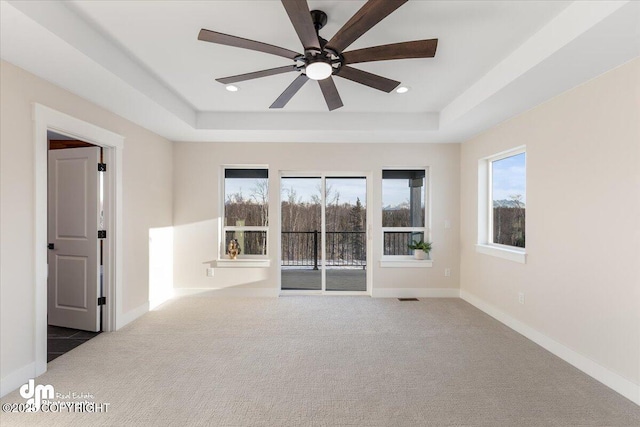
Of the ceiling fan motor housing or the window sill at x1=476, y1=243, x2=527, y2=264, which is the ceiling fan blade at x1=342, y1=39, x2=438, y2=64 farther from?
the window sill at x1=476, y1=243, x2=527, y2=264

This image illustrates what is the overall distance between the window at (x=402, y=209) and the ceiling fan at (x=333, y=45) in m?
2.79

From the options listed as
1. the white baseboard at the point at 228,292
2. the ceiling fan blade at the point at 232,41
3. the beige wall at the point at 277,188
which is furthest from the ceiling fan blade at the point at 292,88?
the white baseboard at the point at 228,292

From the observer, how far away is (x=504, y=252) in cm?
381

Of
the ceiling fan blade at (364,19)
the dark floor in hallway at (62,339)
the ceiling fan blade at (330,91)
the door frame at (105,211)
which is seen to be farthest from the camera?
the dark floor in hallway at (62,339)

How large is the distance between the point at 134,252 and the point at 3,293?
165 centimetres

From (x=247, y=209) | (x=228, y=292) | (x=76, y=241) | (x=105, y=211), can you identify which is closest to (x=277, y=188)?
(x=247, y=209)

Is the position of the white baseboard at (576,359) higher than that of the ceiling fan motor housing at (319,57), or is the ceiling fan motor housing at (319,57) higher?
the ceiling fan motor housing at (319,57)

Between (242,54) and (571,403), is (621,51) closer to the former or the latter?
(571,403)

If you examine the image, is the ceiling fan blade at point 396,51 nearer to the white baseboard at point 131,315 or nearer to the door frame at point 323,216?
the door frame at point 323,216

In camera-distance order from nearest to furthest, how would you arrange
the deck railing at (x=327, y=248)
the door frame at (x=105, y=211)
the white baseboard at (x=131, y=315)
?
the door frame at (x=105, y=211) < the white baseboard at (x=131, y=315) < the deck railing at (x=327, y=248)

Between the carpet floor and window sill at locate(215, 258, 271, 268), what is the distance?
115cm

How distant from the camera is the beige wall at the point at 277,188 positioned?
498 centimetres

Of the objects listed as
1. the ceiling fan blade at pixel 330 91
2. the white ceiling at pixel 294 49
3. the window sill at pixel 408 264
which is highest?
the white ceiling at pixel 294 49

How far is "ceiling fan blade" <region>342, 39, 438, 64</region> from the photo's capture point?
192cm
